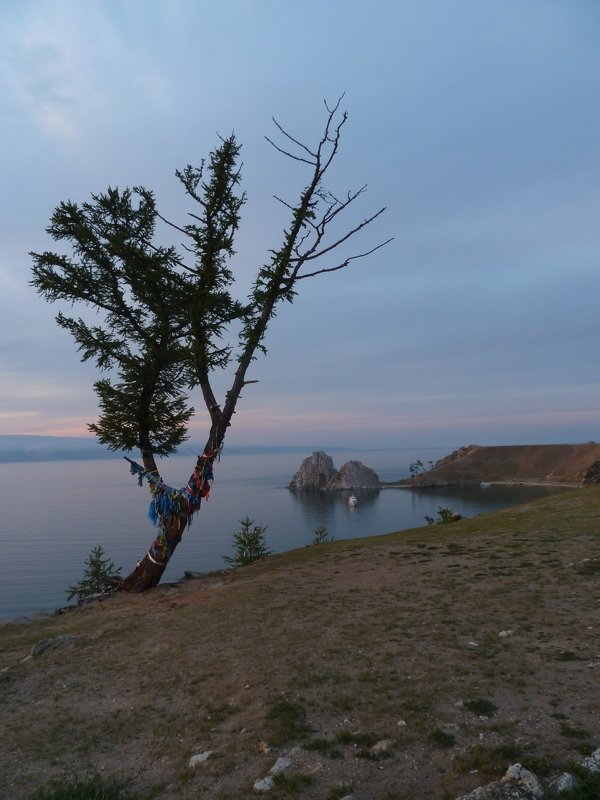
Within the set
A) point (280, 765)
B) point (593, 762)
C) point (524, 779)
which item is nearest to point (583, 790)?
point (524, 779)

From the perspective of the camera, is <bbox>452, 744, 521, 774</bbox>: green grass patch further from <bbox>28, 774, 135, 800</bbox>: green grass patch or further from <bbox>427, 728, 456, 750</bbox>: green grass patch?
<bbox>28, 774, 135, 800</bbox>: green grass patch

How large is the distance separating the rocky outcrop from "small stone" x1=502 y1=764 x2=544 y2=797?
561 ft

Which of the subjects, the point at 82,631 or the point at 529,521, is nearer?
the point at 82,631

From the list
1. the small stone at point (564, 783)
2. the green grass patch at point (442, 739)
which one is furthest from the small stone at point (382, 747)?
the small stone at point (564, 783)

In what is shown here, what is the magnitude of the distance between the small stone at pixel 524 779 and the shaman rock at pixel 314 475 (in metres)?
176

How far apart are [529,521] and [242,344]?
1604cm

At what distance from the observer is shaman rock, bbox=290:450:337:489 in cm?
18050

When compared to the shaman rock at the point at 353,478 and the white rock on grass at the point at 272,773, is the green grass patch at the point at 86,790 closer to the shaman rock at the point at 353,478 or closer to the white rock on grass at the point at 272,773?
the white rock on grass at the point at 272,773

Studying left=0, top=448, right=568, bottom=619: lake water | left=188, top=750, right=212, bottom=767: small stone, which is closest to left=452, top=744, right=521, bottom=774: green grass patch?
left=188, top=750, right=212, bottom=767: small stone

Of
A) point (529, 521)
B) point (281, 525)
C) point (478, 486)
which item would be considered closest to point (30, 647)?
point (529, 521)

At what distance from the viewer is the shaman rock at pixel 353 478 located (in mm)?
175375

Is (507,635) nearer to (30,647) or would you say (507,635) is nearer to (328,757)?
(328,757)

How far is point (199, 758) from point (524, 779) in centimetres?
397

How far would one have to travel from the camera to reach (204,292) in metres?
20.0
